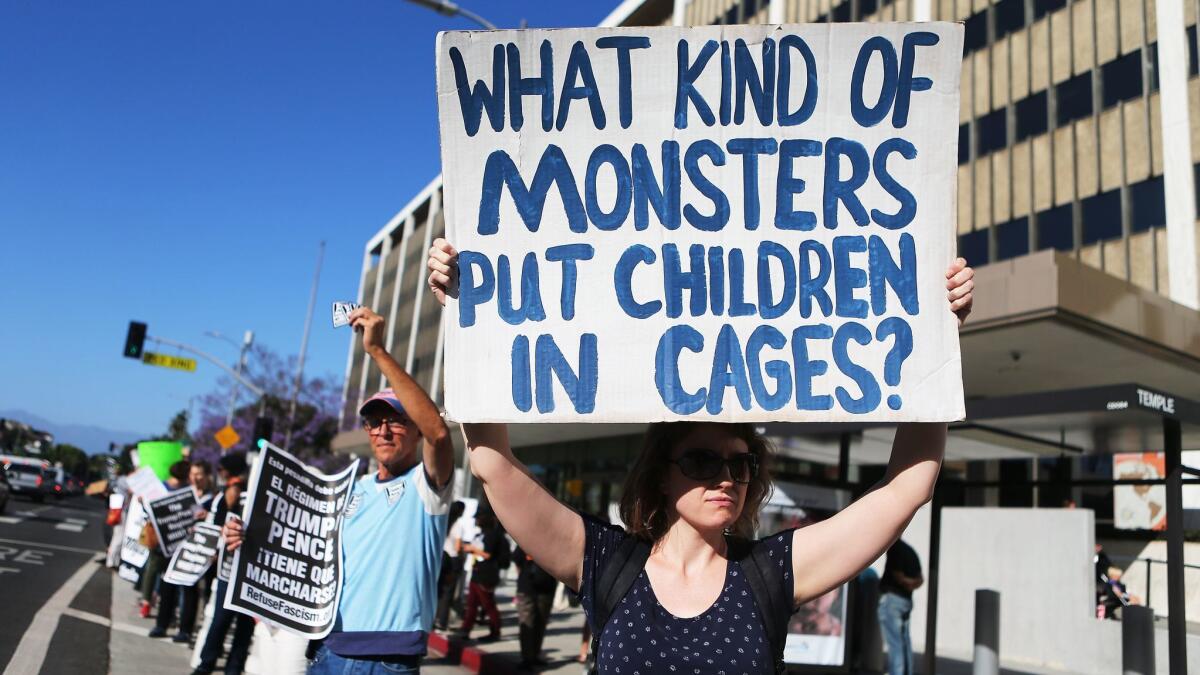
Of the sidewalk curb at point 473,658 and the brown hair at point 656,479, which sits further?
the sidewalk curb at point 473,658

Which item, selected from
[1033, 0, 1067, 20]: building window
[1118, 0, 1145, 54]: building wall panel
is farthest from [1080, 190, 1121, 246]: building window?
[1033, 0, 1067, 20]: building window

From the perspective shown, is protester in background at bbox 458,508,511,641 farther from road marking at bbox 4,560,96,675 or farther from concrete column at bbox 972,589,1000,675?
concrete column at bbox 972,589,1000,675

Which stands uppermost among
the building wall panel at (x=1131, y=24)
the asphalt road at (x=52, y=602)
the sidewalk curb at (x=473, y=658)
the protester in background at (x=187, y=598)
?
the building wall panel at (x=1131, y=24)

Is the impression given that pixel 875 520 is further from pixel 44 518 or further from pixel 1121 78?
pixel 44 518

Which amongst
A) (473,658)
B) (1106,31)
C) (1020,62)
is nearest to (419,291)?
(1020,62)

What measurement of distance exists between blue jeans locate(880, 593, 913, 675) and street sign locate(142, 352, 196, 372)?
3281 centimetres

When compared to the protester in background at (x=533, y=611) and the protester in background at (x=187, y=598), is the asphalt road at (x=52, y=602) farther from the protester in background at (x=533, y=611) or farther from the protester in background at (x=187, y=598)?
the protester in background at (x=533, y=611)

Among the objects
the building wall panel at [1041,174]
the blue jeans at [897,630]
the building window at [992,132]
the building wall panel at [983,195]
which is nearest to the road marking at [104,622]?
the blue jeans at [897,630]

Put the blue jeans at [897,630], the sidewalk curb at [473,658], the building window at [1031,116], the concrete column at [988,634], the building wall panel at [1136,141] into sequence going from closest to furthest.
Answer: the concrete column at [988,634], the blue jeans at [897,630], the sidewalk curb at [473,658], the building wall panel at [1136,141], the building window at [1031,116]

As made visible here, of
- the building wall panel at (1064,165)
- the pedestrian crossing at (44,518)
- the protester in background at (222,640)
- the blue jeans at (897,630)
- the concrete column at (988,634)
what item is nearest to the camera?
the protester in background at (222,640)

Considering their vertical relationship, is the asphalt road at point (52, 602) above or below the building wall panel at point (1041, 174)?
below

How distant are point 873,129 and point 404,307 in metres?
62.3

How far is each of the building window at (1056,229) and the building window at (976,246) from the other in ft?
5.03

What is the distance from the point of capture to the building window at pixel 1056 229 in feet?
75.9
